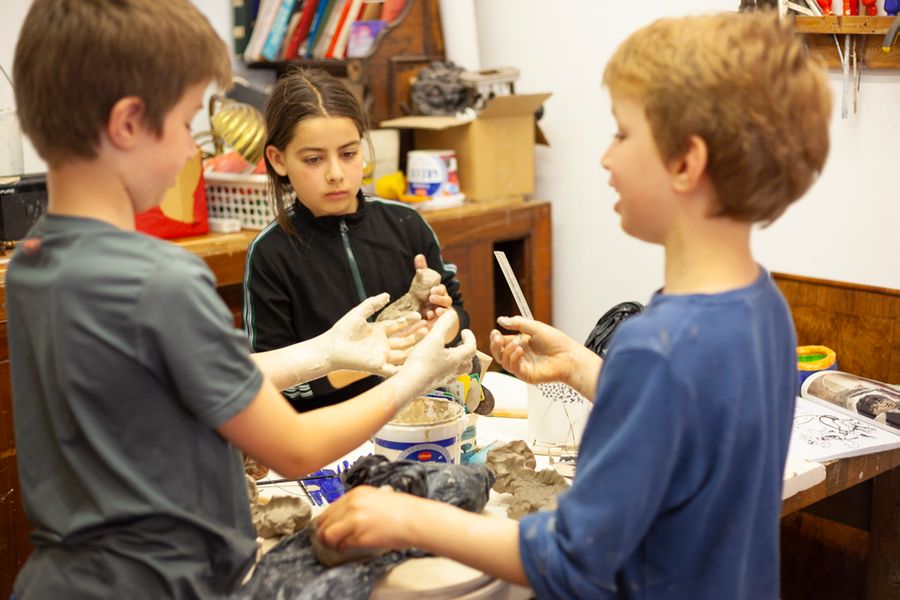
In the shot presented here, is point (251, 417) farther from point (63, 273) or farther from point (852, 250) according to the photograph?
point (852, 250)

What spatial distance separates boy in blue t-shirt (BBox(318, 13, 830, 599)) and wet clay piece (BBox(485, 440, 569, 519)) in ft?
1.01

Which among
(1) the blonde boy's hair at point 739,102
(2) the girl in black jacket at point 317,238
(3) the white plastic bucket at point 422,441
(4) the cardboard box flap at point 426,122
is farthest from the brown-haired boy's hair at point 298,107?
(1) the blonde boy's hair at point 739,102

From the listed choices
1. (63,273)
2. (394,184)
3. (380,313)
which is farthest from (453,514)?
(394,184)

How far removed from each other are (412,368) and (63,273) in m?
0.47

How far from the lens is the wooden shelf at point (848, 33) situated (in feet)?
7.85

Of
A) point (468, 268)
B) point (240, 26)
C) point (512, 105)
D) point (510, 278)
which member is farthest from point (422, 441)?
point (240, 26)

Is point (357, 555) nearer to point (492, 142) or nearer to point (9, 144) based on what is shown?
point (9, 144)

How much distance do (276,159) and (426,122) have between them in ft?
3.65

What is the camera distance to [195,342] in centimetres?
95

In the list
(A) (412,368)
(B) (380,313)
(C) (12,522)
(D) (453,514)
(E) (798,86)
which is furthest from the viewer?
(C) (12,522)

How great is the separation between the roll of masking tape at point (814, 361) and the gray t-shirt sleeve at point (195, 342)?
1.56m

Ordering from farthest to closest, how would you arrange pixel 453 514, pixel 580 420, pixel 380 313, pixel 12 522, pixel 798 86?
pixel 12 522, pixel 380 313, pixel 580 420, pixel 453 514, pixel 798 86

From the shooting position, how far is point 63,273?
37.9 inches

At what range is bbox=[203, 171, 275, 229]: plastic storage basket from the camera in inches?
111
